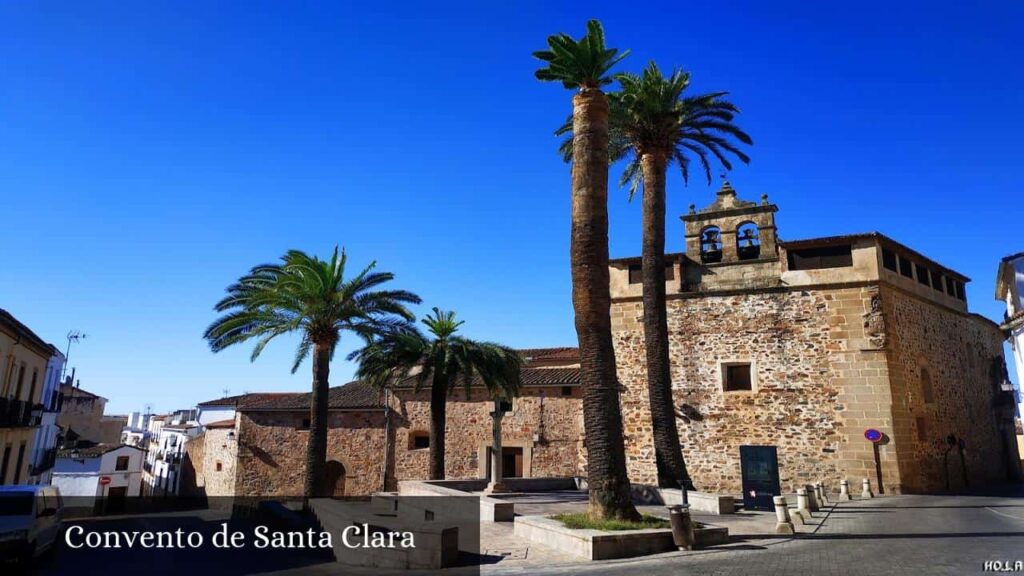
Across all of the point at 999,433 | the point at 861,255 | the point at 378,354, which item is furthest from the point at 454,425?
the point at 999,433

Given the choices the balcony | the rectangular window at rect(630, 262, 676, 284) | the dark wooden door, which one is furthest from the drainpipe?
the dark wooden door

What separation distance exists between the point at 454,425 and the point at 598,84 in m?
19.0

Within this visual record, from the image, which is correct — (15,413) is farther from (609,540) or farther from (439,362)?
(609,540)

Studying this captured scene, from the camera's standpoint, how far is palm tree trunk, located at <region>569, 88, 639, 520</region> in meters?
11.3

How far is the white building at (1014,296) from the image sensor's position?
64.6ft

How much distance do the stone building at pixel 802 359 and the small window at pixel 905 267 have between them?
0.51ft

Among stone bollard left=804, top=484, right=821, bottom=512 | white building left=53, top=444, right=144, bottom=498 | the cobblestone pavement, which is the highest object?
stone bollard left=804, top=484, right=821, bottom=512

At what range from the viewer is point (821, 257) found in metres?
21.9

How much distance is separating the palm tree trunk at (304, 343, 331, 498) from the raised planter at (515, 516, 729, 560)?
9.60 metres

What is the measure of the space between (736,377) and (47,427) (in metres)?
35.0

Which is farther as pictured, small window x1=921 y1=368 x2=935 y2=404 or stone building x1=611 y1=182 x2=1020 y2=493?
small window x1=921 y1=368 x2=935 y2=404

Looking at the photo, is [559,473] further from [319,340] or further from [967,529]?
[967,529]

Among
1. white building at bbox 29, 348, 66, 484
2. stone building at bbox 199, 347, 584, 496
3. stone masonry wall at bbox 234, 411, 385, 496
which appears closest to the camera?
stone building at bbox 199, 347, 584, 496

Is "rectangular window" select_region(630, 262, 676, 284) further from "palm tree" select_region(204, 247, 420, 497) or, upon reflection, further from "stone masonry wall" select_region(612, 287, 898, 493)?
"palm tree" select_region(204, 247, 420, 497)
